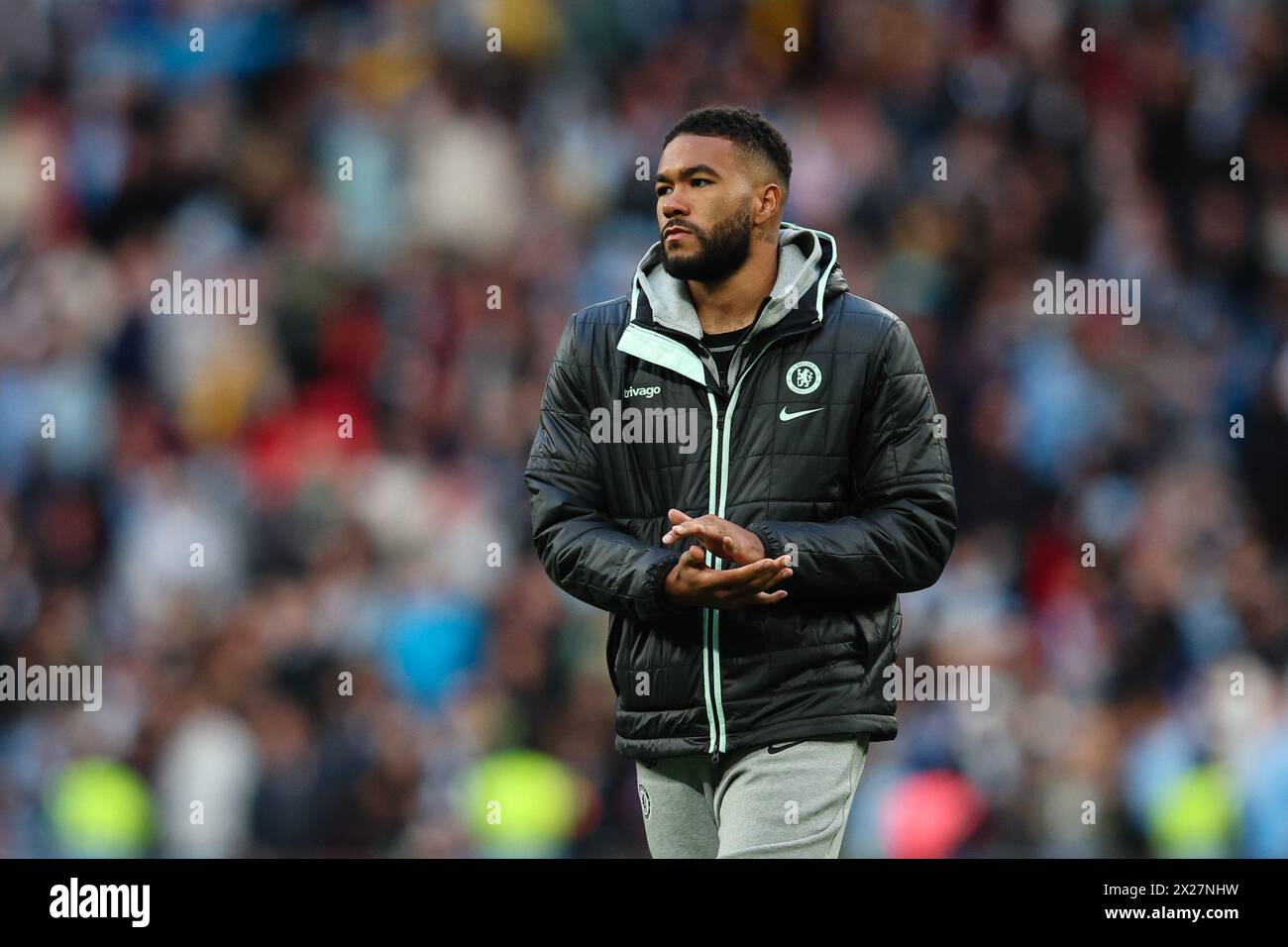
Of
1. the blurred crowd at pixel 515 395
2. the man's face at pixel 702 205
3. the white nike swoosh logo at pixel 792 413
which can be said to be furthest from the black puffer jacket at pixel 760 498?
the blurred crowd at pixel 515 395

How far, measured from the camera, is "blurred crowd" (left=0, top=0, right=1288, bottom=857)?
5562 millimetres

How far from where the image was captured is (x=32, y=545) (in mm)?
6305

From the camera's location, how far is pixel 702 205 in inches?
125

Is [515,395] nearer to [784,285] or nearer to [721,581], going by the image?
[784,285]

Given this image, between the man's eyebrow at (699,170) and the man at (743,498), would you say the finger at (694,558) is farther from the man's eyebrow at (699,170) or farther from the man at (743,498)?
the man's eyebrow at (699,170)

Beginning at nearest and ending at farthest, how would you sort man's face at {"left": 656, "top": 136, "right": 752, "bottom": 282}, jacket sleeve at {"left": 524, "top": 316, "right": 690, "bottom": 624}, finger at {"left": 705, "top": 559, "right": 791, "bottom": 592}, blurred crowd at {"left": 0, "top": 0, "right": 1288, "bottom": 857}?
finger at {"left": 705, "top": 559, "right": 791, "bottom": 592}, jacket sleeve at {"left": 524, "top": 316, "right": 690, "bottom": 624}, man's face at {"left": 656, "top": 136, "right": 752, "bottom": 282}, blurred crowd at {"left": 0, "top": 0, "right": 1288, "bottom": 857}

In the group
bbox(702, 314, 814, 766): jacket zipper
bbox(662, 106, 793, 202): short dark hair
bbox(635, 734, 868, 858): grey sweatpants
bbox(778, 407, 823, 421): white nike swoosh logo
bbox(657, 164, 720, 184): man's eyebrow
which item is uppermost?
bbox(662, 106, 793, 202): short dark hair

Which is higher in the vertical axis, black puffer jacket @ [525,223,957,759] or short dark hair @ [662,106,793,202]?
short dark hair @ [662,106,793,202]

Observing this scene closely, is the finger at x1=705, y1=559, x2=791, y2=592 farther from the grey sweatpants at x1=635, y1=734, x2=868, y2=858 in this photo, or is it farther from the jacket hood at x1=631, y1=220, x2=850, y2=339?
the jacket hood at x1=631, y1=220, x2=850, y2=339

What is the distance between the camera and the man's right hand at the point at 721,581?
295cm

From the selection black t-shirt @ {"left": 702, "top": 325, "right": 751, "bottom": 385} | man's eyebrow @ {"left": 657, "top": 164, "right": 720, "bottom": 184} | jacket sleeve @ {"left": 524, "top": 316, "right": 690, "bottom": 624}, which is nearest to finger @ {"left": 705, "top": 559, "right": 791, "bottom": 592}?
jacket sleeve @ {"left": 524, "top": 316, "right": 690, "bottom": 624}

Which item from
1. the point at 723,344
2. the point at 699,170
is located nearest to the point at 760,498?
the point at 723,344

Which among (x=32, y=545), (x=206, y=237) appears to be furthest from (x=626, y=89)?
(x=32, y=545)

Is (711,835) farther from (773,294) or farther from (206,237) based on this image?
(206,237)
